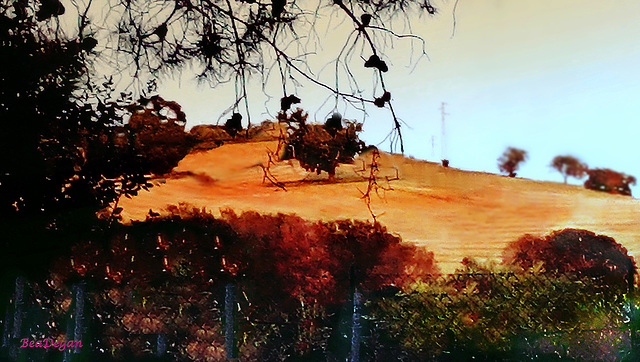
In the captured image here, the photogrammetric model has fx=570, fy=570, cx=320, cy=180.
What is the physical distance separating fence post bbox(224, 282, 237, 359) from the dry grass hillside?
437mm

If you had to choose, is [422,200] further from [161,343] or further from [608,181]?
[161,343]

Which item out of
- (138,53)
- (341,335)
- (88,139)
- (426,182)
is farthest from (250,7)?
(341,335)

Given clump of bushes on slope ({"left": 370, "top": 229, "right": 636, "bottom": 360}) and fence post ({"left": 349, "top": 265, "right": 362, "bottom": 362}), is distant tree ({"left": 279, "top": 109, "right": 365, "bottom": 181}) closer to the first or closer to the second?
fence post ({"left": 349, "top": 265, "right": 362, "bottom": 362})

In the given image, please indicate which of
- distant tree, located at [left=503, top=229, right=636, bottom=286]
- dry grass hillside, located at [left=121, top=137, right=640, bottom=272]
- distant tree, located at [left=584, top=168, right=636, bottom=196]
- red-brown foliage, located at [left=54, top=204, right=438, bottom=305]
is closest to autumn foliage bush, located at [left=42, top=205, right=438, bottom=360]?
red-brown foliage, located at [left=54, top=204, right=438, bottom=305]

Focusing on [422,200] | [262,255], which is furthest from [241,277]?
[422,200]

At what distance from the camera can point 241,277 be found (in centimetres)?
260

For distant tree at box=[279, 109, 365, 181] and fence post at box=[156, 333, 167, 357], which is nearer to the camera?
distant tree at box=[279, 109, 365, 181]

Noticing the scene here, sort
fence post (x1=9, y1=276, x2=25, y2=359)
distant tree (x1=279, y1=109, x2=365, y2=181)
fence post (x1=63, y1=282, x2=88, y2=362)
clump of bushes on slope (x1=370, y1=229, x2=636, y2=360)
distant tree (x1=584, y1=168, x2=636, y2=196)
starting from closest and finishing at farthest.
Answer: distant tree (x1=279, y1=109, x2=365, y2=181) < distant tree (x1=584, y1=168, x2=636, y2=196) < fence post (x1=9, y1=276, x2=25, y2=359) < fence post (x1=63, y1=282, x2=88, y2=362) < clump of bushes on slope (x1=370, y1=229, x2=636, y2=360)

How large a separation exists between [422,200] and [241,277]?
0.91m

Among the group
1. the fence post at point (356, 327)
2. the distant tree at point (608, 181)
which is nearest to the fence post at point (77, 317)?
the fence post at point (356, 327)

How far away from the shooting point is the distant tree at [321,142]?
5.62 feet

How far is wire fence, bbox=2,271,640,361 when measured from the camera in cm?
252

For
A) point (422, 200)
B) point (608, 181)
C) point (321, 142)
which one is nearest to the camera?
point (321, 142)

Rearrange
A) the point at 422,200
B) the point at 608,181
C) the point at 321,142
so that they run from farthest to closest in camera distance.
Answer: the point at 422,200 < the point at 608,181 < the point at 321,142
